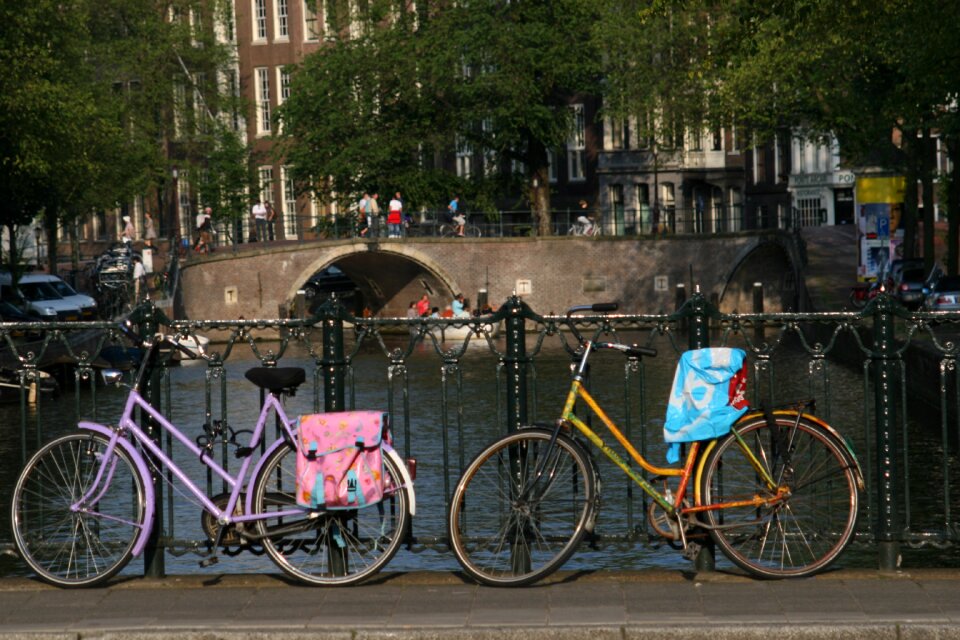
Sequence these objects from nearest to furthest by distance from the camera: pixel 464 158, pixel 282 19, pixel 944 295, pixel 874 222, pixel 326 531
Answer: pixel 326 531 < pixel 944 295 < pixel 874 222 < pixel 464 158 < pixel 282 19

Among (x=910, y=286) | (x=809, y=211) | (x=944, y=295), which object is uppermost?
(x=809, y=211)

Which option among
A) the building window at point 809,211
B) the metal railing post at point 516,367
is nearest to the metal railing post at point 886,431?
the metal railing post at point 516,367

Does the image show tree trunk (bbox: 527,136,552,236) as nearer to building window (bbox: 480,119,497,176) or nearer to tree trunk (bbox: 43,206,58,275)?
building window (bbox: 480,119,497,176)

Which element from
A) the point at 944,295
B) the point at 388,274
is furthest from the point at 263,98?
the point at 944,295

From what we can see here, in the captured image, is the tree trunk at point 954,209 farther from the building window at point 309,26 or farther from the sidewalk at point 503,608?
the building window at point 309,26

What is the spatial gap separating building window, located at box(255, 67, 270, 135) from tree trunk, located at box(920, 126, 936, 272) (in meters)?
34.3

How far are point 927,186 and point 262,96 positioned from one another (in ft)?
117

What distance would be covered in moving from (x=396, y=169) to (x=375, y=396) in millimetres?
26531

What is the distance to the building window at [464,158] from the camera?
58247 mm

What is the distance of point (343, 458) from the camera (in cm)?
836

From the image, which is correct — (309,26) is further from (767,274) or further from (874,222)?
(874,222)

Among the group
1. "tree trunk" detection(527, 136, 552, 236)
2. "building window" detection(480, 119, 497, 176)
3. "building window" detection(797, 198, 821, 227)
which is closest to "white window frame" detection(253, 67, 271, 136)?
"building window" detection(480, 119, 497, 176)

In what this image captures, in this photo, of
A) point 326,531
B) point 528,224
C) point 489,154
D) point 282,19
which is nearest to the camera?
point 326,531

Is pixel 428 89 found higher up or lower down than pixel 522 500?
higher up
